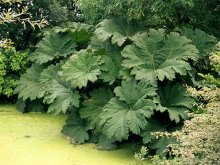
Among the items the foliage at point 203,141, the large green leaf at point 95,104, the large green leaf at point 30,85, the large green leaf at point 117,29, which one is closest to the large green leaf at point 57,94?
the large green leaf at point 95,104

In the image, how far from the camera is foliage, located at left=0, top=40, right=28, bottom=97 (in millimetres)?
7281

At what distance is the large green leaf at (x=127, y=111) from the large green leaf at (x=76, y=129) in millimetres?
450

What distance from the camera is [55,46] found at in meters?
6.85

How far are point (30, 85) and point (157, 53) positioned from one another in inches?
89.5

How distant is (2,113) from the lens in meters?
6.91

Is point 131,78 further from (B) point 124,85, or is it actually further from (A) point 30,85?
(A) point 30,85

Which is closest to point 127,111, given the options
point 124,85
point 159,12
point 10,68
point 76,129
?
point 124,85

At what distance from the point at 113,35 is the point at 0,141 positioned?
2.07 metres

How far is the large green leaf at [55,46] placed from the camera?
266 inches

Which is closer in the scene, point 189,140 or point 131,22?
point 189,140

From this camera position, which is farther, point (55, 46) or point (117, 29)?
point (55, 46)

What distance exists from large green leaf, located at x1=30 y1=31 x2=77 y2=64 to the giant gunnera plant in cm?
35

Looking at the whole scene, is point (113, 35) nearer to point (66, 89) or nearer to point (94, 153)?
point (66, 89)

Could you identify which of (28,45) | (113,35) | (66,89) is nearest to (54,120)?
(66,89)
